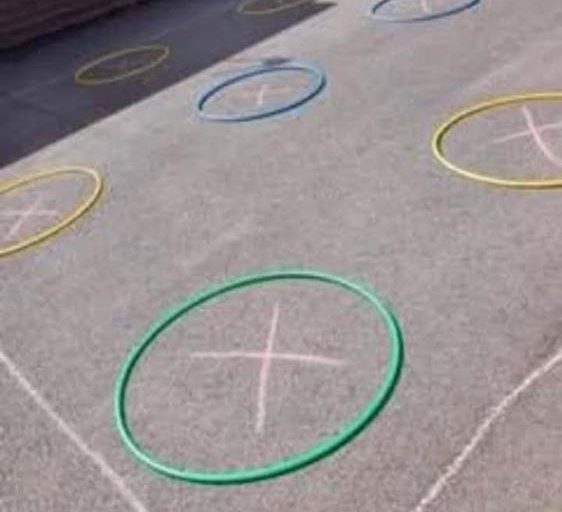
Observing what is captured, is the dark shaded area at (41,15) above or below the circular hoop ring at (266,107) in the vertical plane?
above

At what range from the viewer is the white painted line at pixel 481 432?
181 inches

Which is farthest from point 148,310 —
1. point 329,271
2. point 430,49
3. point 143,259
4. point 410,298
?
point 430,49

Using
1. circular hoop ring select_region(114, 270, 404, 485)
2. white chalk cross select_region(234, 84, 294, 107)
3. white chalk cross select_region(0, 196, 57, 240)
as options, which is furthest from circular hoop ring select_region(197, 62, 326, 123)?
circular hoop ring select_region(114, 270, 404, 485)

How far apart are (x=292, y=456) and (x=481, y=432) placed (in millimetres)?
1200

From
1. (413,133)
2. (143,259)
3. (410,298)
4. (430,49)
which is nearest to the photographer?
(410,298)

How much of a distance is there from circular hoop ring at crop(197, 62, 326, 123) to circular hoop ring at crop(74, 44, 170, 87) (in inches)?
79.4

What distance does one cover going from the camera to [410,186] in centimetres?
776

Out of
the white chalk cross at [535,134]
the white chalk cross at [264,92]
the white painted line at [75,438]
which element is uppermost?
the white chalk cross at [264,92]

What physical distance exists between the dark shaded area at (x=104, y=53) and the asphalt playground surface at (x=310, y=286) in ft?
0.60

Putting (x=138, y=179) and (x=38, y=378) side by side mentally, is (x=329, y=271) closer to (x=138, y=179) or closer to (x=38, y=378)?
(x=38, y=378)

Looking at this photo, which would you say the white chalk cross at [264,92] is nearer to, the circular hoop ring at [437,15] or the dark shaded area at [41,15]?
the circular hoop ring at [437,15]

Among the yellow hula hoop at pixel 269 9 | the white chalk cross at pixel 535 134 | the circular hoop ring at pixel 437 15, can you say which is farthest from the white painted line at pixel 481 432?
the yellow hula hoop at pixel 269 9

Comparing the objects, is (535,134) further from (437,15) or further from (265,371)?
(437,15)

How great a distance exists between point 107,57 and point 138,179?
5591 millimetres
